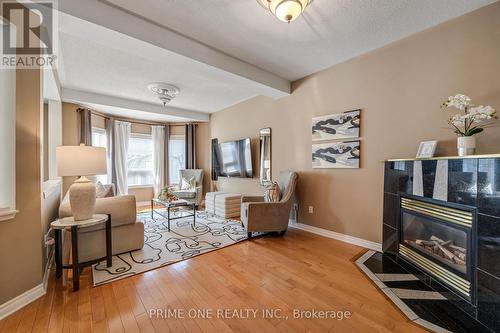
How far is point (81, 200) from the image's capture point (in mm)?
2084

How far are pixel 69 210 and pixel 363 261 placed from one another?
3367 mm

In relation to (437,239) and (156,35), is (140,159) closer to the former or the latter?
(156,35)

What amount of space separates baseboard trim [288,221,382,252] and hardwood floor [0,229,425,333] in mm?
392

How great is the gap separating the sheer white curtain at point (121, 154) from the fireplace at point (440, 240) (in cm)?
603

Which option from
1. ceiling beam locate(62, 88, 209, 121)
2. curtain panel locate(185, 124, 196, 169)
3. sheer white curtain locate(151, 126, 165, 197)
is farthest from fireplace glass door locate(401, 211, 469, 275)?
sheer white curtain locate(151, 126, 165, 197)

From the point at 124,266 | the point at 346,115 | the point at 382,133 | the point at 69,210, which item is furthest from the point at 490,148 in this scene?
the point at 69,210

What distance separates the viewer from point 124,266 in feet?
7.80

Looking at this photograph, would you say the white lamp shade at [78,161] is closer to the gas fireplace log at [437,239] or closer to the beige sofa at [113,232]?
the beige sofa at [113,232]

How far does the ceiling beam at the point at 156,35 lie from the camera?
185 centimetres

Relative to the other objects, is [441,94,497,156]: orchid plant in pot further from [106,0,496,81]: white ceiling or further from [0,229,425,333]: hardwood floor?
[0,229,425,333]: hardwood floor

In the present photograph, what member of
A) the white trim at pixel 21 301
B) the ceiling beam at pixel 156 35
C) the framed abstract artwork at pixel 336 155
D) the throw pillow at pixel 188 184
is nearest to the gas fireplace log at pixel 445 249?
the framed abstract artwork at pixel 336 155

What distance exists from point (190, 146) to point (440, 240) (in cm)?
577

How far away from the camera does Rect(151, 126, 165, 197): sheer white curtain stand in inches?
247

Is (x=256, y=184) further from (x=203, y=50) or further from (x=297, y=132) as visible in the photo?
(x=203, y=50)
